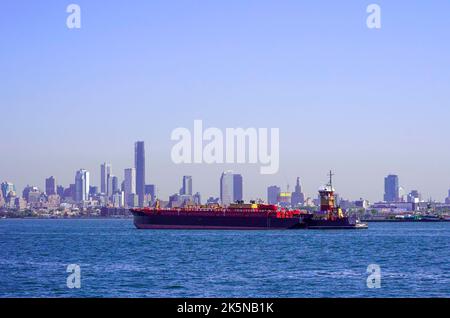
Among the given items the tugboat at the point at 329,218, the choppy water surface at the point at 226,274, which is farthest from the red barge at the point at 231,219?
the choppy water surface at the point at 226,274

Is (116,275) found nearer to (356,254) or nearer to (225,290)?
(225,290)

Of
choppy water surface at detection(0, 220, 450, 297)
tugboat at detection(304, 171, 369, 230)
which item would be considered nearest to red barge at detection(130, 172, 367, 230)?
tugboat at detection(304, 171, 369, 230)

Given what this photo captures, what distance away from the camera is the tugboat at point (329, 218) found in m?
142

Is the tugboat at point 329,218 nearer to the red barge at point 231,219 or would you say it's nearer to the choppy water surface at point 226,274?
the red barge at point 231,219

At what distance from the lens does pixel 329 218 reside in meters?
145

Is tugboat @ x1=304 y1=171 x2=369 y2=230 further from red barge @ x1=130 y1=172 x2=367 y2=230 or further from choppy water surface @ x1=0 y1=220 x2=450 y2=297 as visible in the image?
choppy water surface @ x1=0 y1=220 x2=450 y2=297

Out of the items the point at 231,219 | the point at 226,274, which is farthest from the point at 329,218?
the point at 226,274

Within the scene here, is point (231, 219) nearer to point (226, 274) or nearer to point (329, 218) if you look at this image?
point (329, 218)

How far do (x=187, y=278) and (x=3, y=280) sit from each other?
9532 mm

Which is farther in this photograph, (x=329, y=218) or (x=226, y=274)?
(x=329, y=218)

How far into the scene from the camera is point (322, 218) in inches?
5709

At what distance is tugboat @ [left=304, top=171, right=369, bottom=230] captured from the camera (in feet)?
467
